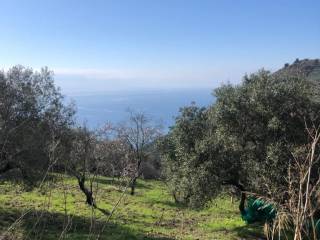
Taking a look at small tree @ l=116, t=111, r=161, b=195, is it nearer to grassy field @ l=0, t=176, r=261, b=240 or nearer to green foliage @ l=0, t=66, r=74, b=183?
Result: grassy field @ l=0, t=176, r=261, b=240

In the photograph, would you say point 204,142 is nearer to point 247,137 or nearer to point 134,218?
point 247,137

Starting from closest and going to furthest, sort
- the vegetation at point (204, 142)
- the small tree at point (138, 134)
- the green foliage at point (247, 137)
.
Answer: the vegetation at point (204, 142), the green foliage at point (247, 137), the small tree at point (138, 134)

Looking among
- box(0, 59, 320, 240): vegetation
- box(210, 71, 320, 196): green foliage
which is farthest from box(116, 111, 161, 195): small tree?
box(210, 71, 320, 196): green foliage

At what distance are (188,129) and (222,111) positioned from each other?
3.40 meters

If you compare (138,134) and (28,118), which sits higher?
(28,118)

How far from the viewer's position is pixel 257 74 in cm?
2700

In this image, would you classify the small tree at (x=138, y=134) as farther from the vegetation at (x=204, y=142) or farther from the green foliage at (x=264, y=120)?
the green foliage at (x=264, y=120)

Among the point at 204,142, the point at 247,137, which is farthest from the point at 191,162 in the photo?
the point at 247,137

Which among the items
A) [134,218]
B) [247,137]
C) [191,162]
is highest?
[247,137]

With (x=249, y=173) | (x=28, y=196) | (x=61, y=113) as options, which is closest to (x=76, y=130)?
(x=61, y=113)

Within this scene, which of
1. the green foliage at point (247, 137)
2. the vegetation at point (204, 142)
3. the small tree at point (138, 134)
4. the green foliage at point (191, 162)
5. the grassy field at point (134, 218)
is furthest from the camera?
the small tree at point (138, 134)

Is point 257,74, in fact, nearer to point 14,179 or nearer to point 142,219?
point 142,219

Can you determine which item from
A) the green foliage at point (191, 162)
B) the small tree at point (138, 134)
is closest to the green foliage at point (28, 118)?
the green foliage at point (191, 162)

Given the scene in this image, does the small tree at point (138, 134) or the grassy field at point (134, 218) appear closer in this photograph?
the grassy field at point (134, 218)
